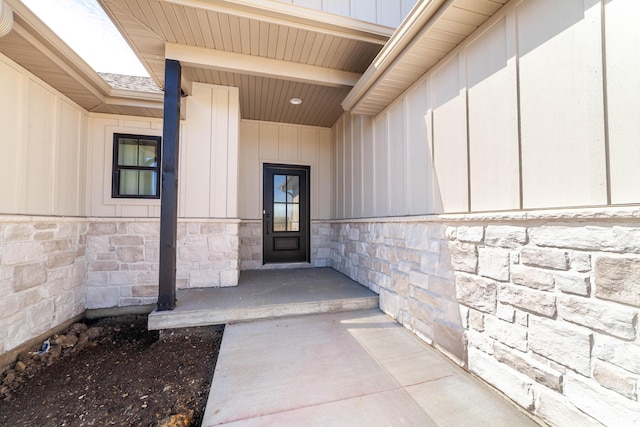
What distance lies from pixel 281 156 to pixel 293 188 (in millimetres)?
683

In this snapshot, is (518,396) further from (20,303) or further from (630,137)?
(20,303)

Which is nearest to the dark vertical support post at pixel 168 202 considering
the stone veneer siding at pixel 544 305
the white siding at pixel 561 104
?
the stone veneer siding at pixel 544 305

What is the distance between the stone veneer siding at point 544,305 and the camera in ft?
3.85

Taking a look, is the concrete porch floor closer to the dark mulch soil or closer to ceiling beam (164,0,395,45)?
the dark mulch soil

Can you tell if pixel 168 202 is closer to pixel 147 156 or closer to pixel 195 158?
pixel 195 158

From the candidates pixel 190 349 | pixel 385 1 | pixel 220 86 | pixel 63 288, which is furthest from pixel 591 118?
pixel 63 288

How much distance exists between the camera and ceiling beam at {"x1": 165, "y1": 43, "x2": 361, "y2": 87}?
297 centimetres

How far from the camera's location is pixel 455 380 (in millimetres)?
1869

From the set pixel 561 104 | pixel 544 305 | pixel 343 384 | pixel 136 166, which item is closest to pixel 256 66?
pixel 136 166

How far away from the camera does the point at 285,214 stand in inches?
206

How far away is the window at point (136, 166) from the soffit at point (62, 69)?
387 mm

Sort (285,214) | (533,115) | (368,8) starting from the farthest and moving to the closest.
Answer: (285,214)
(368,8)
(533,115)

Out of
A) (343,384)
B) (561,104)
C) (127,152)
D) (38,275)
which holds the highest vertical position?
(127,152)

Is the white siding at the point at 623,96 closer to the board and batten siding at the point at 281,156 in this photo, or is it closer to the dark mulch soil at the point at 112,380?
the dark mulch soil at the point at 112,380
